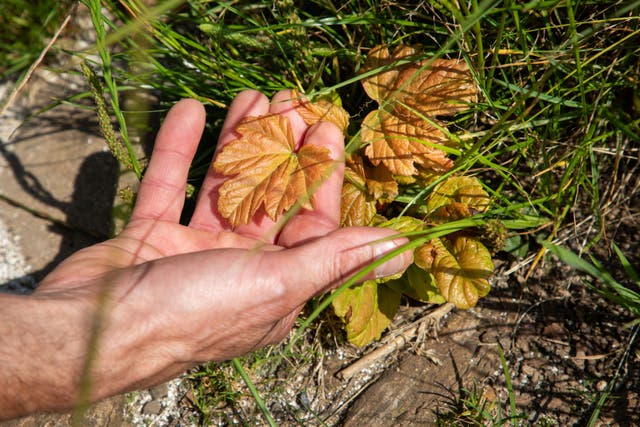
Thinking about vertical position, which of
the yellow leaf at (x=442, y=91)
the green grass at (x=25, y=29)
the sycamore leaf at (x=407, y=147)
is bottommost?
the sycamore leaf at (x=407, y=147)

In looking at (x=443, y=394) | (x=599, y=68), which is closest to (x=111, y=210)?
(x=443, y=394)

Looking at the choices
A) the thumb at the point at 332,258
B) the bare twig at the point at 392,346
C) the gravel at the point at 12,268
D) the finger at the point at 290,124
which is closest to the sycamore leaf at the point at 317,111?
the finger at the point at 290,124

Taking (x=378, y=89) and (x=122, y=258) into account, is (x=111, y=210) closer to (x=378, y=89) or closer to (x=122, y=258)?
(x=122, y=258)

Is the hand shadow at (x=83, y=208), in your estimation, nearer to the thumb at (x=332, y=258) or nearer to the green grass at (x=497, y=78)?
the green grass at (x=497, y=78)

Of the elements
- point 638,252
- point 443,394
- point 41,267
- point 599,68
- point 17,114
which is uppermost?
point 17,114

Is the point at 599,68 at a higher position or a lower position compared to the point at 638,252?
higher

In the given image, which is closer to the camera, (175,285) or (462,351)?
(175,285)

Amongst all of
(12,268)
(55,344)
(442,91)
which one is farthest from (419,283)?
(12,268)
